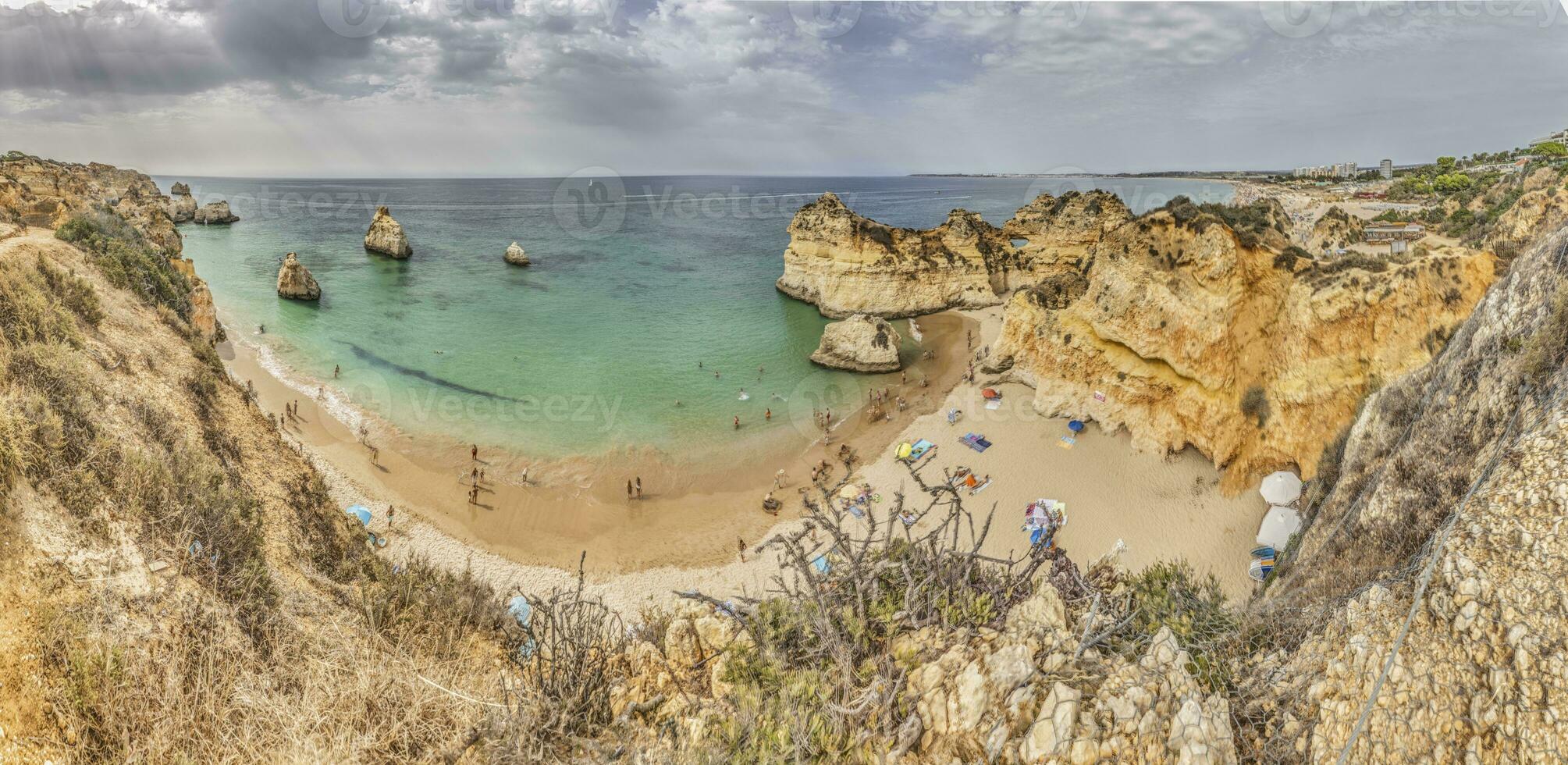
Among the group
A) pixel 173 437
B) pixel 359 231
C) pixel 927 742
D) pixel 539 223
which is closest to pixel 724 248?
pixel 539 223

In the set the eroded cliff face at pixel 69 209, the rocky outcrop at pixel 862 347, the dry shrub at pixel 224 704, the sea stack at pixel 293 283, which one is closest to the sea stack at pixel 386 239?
the sea stack at pixel 293 283

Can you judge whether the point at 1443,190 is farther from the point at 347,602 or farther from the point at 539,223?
the point at 539,223

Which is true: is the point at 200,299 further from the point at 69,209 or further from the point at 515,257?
the point at 515,257

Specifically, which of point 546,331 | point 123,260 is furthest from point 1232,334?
point 546,331

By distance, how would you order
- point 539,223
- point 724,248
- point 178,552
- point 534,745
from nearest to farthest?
1. point 534,745
2. point 178,552
3. point 724,248
4. point 539,223

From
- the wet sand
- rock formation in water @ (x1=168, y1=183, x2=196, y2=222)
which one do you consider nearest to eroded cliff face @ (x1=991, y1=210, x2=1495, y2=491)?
the wet sand

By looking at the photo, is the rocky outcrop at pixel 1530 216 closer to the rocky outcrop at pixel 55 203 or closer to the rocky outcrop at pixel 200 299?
the rocky outcrop at pixel 55 203
